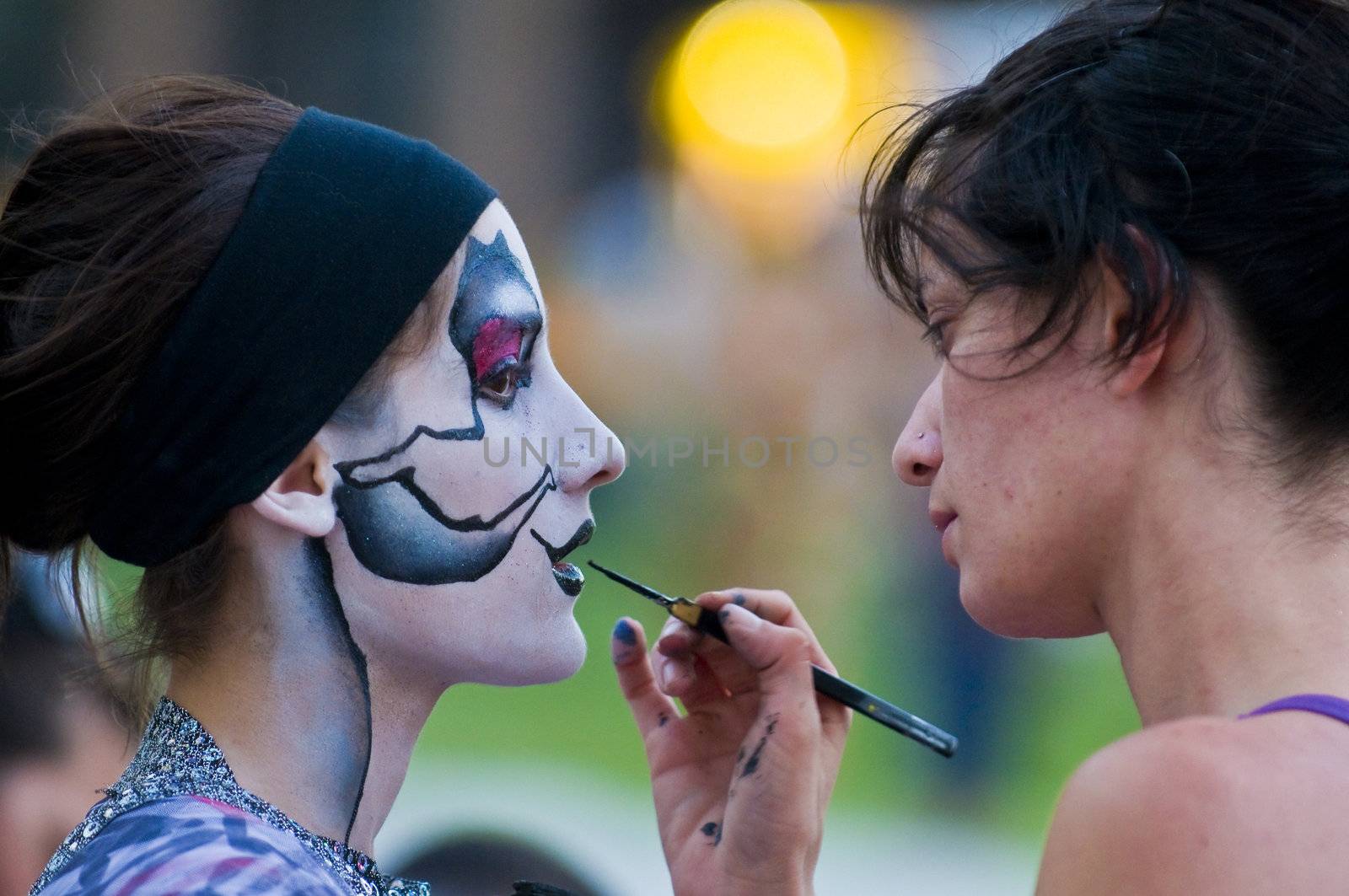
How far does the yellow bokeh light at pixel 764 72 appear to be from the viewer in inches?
125

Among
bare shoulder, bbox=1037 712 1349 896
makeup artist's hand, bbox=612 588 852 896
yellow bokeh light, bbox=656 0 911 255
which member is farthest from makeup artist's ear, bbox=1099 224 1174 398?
yellow bokeh light, bbox=656 0 911 255

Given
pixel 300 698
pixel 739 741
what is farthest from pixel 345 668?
pixel 739 741

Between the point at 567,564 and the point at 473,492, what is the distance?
165 mm

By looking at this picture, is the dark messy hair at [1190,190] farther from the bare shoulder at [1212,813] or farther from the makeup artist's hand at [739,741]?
the makeup artist's hand at [739,741]

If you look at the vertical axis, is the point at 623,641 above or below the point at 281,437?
below

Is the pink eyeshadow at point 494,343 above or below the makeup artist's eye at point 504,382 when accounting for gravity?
above

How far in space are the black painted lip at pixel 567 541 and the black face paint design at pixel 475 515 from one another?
31 mm

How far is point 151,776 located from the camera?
4.02ft

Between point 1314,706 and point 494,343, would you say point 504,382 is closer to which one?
point 494,343

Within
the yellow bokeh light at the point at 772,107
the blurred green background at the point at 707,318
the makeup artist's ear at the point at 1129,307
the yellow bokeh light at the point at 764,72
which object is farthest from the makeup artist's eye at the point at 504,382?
the yellow bokeh light at the point at 764,72

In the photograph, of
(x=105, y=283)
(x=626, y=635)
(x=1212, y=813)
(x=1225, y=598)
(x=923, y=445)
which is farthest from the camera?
(x=626, y=635)

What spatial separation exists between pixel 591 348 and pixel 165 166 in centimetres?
184

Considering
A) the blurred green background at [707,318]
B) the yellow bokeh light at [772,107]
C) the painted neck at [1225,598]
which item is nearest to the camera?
the painted neck at [1225,598]

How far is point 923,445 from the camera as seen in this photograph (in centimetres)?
136
